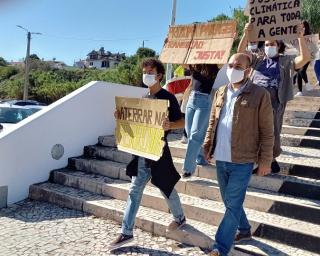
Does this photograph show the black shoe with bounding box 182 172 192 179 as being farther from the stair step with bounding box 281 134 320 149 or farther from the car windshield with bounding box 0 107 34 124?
the car windshield with bounding box 0 107 34 124

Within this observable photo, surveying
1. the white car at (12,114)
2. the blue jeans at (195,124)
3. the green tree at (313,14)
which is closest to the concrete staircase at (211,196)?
the blue jeans at (195,124)

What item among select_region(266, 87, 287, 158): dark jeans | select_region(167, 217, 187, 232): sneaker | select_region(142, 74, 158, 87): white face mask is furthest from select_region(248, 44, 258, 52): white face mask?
select_region(167, 217, 187, 232): sneaker

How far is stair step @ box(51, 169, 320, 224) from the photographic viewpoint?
4496 millimetres

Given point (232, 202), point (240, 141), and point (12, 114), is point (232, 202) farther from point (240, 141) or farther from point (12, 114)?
point (12, 114)

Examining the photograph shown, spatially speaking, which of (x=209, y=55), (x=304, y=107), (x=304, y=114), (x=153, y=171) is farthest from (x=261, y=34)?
(x=304, y=107)

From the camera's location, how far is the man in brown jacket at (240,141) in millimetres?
3689

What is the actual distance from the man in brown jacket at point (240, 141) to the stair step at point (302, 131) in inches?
137

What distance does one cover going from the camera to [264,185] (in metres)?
5.20

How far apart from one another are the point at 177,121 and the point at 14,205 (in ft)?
10.3

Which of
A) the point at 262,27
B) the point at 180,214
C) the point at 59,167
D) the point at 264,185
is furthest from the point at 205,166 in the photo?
the point at 59,167

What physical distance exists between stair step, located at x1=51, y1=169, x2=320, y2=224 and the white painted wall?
0.73 meters

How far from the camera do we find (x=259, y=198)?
484cm

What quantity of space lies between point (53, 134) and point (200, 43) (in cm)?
273

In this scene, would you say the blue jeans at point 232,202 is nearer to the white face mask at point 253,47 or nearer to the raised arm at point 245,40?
the raised arm at point 245,40
